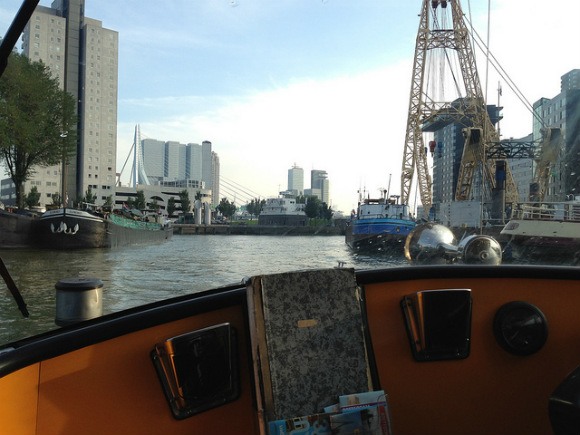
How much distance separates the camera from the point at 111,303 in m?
5.62

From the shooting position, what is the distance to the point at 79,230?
21.8m

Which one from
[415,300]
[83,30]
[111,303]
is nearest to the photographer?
[415,300]

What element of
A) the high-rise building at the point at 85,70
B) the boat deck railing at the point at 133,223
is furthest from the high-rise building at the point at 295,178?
the boat deck railing at the point at 133,223

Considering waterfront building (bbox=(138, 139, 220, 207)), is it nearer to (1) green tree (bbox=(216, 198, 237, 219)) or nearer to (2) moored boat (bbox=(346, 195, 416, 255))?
(1) green tree (bbox=(216, 198, 237, 219))

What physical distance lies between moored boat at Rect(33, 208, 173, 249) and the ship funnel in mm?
18343

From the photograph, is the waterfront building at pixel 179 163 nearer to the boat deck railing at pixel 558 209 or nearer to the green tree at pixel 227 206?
the green tree at pixel 227 206

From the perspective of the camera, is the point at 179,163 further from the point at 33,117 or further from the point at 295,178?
the point at 33,117

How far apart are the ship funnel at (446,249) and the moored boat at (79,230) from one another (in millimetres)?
18343

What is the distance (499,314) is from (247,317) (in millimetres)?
1016

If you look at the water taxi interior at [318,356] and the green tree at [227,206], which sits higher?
the green tree at [227,206]

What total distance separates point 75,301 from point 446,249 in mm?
2013

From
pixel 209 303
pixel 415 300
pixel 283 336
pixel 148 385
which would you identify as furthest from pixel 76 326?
pixel 415 300

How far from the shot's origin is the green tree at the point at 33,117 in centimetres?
220

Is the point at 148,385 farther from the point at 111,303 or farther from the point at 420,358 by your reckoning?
the point at 111,303
